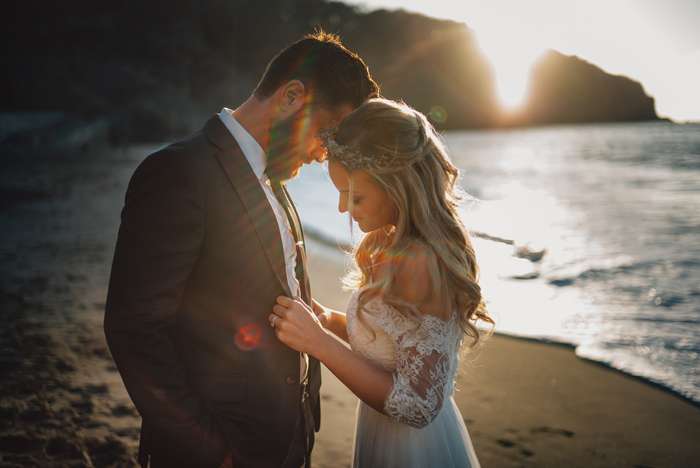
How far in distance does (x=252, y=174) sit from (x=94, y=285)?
5336 mm

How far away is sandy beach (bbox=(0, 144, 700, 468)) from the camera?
304 cm

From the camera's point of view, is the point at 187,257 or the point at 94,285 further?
the point at 94,285

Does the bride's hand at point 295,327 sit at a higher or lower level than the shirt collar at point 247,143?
lower

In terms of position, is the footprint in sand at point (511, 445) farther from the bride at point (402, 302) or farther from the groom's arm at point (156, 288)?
the groom's arm at point (156, 288)

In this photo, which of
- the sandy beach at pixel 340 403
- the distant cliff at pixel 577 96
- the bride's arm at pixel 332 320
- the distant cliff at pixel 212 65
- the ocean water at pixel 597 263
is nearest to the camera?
the bride's arm at pixel 332 320

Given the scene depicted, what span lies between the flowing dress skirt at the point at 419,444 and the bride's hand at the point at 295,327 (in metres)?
0.67

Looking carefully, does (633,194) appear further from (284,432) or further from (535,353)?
(284,432)

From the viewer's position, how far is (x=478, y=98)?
98938 mm

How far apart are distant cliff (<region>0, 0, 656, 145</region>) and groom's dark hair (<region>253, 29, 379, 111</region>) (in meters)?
10.9

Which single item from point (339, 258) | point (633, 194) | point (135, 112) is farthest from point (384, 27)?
point (339, 258)

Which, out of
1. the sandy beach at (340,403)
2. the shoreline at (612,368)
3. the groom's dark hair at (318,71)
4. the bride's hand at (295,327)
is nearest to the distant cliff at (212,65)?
the sandy beach at (340,403)

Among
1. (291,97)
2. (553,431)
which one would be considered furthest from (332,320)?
(553,431)

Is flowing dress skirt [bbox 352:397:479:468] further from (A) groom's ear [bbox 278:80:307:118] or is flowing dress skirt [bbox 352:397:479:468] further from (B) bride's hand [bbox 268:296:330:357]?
(A) groom's ear [bbox 278:80:307:118]

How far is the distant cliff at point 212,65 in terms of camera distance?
42469mm
